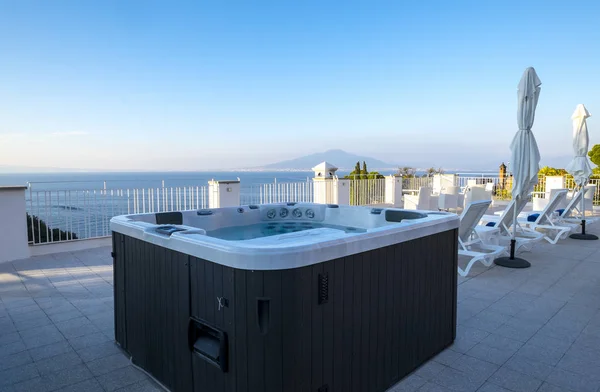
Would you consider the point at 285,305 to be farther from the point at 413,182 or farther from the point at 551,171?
the point at 551,171

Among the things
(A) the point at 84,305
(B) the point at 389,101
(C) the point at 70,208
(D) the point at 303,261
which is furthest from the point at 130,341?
(B) the point at 389,101

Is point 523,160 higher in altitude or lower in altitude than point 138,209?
higher

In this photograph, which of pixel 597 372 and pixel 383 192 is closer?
pixel 597 372

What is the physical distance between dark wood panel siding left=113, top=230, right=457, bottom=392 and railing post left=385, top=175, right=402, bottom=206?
8.61 metres

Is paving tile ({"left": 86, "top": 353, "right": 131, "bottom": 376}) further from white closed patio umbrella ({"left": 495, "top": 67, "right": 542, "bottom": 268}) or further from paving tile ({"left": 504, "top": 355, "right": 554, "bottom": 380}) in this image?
white closed patio umbrella ({"left": 495, "top": 67, "right": 542, "bottom": 268})

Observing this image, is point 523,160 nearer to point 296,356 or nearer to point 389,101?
point 296,356

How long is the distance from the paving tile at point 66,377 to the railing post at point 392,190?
387 inches

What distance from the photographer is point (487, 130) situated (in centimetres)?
1566

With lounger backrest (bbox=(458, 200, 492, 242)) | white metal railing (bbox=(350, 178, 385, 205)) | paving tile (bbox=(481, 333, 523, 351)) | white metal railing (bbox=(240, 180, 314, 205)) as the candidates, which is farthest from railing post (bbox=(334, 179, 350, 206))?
paving tile (bbox=(481, 333, 523, 351))

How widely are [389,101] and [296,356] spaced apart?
13.8 meters

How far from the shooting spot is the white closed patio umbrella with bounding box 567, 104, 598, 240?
6.99 meters

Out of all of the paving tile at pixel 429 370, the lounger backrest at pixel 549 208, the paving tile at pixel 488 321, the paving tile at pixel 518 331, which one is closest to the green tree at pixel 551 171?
the lounger backrest at pixel 549 208

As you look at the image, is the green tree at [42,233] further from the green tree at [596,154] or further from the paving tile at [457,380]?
the green tree at [596,154]

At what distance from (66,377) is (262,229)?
2840mm
